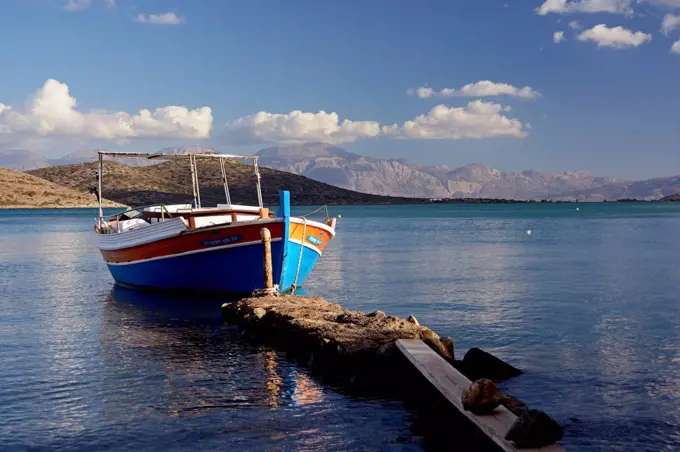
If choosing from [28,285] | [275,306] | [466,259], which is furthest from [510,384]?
[466,259]

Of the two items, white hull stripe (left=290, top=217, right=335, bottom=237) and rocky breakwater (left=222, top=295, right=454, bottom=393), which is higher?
Answer: white hull stripe (left=290, top=217, right=335, bottom=237)

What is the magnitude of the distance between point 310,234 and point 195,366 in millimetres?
12545

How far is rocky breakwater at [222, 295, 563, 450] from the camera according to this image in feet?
41.0

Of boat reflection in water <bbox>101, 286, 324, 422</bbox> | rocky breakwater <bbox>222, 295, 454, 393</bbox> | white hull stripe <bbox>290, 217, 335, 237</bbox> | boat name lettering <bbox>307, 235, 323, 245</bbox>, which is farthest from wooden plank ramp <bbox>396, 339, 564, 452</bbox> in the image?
boat name lettering <bbox>307, 235, 323, 245</bbox>

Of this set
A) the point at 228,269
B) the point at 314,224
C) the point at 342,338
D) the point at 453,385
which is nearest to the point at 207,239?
the point at 228,269

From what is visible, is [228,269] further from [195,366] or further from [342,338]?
[342,338]

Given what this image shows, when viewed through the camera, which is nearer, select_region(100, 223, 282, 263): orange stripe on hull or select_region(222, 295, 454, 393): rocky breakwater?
select_region(222, 295, 454, 393): rocky breakwater

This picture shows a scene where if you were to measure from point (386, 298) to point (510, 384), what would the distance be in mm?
14689

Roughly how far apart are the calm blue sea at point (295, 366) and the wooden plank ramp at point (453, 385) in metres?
0.97

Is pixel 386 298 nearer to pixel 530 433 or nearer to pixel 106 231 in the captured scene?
pixel 106 231

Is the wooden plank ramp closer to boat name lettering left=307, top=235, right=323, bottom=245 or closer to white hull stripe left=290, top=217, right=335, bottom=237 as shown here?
white hull stripe left=290, top=217, right=335, bottom=237

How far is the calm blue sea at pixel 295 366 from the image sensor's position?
44.9 ft

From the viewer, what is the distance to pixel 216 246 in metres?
28.6

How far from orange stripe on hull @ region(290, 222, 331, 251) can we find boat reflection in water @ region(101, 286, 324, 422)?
13.4ft
